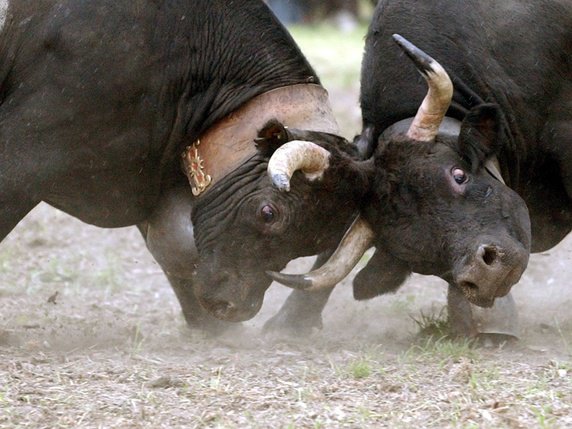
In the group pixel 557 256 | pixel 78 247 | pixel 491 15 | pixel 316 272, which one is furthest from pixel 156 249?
pixel 557 256

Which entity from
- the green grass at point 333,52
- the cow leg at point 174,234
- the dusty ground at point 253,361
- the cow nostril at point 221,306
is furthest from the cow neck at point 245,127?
the green grass at point 333,52

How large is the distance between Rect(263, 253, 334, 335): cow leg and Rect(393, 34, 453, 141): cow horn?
57.7 inches

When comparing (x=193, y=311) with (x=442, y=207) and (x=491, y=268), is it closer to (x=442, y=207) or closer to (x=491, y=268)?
(x=442, y=207)

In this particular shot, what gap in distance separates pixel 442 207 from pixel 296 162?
763 millimetres

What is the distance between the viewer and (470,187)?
5.86 meters

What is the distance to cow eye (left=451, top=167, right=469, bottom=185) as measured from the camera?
19.3 ft

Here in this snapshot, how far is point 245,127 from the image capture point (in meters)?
6.23

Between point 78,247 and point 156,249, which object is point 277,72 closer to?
point 156,249

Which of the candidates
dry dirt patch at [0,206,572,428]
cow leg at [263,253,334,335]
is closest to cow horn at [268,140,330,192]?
dry dirt patch at [0,206,572,428]

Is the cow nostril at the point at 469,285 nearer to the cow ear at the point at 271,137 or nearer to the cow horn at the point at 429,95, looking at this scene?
the cow horn at the point at 429,95

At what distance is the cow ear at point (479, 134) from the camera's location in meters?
5.88

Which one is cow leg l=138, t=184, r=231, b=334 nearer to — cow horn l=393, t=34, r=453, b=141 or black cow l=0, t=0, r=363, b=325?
black cow l=0, t=0, r=363, b=325

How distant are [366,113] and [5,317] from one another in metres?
2.38

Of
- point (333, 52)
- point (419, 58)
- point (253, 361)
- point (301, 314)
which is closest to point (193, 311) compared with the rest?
point (301, 314)
